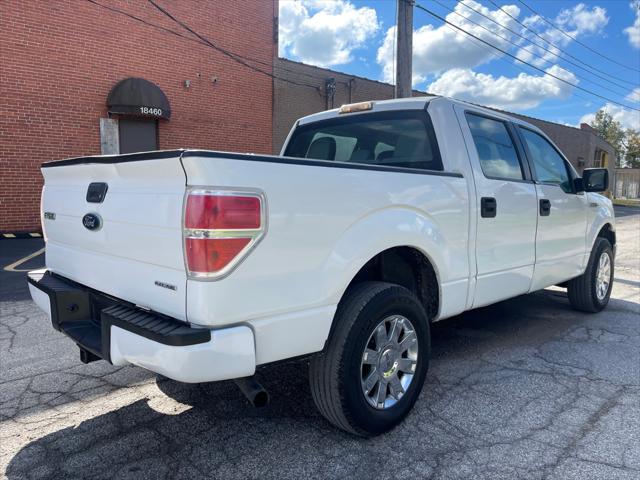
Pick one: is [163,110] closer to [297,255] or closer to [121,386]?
[121,386]

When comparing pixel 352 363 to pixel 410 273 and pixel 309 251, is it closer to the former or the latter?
pixel 309 251

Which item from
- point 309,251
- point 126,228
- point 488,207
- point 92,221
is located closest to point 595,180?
point 488,207

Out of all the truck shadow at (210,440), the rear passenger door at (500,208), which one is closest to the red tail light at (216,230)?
the truck shadow at (210,440)

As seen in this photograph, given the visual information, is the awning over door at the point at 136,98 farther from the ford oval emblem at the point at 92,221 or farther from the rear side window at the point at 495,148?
the ford oval emblem at the point at 92,221

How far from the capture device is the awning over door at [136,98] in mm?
11766

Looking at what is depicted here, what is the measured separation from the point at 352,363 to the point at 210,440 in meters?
0.91

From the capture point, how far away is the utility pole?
8602 millimetres

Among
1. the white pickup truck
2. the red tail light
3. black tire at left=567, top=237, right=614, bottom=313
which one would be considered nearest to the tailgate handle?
the white pickup truck

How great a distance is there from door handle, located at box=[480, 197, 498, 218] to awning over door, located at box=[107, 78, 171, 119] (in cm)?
1049

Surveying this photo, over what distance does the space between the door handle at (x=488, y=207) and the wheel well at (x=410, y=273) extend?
615 mm

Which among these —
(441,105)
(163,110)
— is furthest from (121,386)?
(163,110)

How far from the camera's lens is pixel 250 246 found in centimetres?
206

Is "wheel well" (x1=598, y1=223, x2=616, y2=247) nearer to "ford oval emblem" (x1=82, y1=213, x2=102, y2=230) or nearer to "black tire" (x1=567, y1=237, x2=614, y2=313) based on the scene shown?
"black tire" (x1=567, y1=237, x2=614, y2=313)

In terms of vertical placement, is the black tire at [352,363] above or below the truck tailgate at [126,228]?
below
